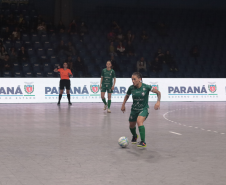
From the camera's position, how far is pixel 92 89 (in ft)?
74.1

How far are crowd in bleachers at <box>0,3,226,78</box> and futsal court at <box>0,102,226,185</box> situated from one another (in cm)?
1256

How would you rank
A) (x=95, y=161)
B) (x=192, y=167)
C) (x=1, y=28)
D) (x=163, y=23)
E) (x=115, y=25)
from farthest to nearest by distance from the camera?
(x=163, y=23) → (x=115, y=25) → (x=1, y=28) → (x=95, y=161) → (x=192, y=167)

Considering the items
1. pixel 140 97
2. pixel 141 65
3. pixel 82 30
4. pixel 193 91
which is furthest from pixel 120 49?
pixel 140 97

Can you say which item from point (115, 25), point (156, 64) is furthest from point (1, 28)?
point (156, 64)

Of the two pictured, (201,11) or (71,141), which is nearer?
(71,141)

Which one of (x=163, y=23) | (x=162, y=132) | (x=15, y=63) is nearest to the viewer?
(x=162, y=132)

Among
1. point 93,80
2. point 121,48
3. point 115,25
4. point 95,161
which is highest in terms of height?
point 115,25

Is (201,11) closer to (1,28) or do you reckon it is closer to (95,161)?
(1,28)

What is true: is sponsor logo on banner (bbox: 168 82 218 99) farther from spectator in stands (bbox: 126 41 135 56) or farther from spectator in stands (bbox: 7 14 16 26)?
spectator in stands (bbox: 7 14 16 26)

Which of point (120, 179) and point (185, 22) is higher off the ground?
point (185, 22)

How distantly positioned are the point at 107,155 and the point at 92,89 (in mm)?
15363

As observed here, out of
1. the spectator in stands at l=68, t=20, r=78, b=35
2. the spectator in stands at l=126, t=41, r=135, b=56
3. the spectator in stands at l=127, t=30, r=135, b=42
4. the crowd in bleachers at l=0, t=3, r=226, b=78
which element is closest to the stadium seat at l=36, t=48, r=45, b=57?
the crowd in bleachers at l=0, t=3, r=226, b=78

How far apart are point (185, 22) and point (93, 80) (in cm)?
1182

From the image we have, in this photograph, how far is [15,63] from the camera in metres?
24.5
